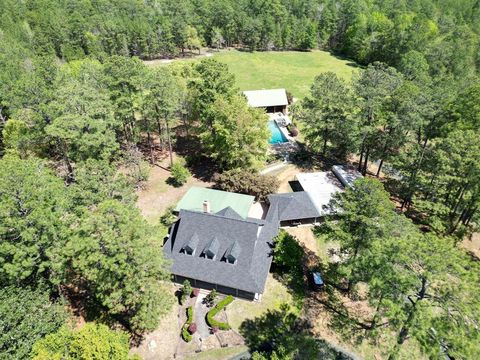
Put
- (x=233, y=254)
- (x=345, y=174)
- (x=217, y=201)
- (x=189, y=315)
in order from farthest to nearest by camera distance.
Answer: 1. (x=345, y=174)
2. (x=217, y=201)
3. (x=233, y=254)
4. (x=189, y=315)

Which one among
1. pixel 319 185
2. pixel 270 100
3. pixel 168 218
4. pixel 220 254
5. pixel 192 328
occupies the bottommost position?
pixel 192 328

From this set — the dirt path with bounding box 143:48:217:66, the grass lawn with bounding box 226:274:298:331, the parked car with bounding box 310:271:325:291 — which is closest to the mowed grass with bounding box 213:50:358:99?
the dirt path with bounding box 143:48:217:66

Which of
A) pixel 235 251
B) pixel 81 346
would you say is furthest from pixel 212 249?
pixel 81 346

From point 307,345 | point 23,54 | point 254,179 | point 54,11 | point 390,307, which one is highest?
point 54,11

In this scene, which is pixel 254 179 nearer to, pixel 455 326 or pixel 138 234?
pixel 138 234

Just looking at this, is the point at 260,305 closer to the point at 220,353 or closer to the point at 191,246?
the point at 220,353

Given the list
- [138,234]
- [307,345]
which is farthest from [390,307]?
[138,234]

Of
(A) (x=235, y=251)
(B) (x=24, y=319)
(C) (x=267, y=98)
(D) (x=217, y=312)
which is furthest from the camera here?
(C) (x=267, y=98)
